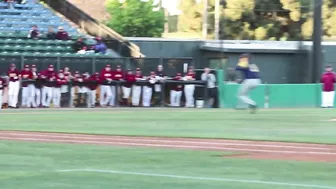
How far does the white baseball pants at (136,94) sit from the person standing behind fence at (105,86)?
1021 millimetres

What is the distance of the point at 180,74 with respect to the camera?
117 feet

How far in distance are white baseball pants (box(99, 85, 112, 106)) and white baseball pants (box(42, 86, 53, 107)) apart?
215cm

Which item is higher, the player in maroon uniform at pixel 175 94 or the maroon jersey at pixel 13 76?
the maroon jersey at pixel 13 76

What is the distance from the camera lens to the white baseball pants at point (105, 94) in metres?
33.8

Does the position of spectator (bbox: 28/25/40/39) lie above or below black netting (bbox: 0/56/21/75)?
above

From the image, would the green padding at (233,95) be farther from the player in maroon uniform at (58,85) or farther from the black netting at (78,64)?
the player in maroon uniform at (58,85)

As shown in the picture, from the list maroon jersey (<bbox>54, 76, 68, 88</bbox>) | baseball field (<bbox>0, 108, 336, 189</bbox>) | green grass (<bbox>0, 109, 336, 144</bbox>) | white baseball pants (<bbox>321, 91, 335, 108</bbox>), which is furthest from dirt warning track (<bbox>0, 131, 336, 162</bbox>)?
white baseball pants (<bbox>321, 91, 335, 108</bbox>)

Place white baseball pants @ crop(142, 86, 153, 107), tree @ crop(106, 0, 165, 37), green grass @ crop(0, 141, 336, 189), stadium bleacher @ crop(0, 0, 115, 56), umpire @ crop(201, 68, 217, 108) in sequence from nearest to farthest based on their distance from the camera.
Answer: green grass @ crop(0, 141, 336, 189) < white baseball pants @ crop(142, 86, 153, 107) < umpire @ crop(201, 68, 217, 108) < stadium bleacher @ crop(0, 0, 115, 56) < tree @ crop(106, 0, 165, 37)

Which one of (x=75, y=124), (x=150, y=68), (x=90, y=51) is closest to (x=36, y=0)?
(x=90, y=51)

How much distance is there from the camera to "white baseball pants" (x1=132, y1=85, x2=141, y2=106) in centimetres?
3438

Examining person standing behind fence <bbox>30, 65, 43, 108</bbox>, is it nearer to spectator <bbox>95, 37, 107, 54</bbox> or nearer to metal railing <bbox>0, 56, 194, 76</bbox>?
metal railing <bbox>0, 56, 194, 76</bbox>

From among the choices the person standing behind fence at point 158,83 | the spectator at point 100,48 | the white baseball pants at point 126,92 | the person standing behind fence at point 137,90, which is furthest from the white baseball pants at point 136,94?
the spectator at point 100,48

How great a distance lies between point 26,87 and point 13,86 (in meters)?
0.84

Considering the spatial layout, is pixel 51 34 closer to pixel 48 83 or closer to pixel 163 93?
pixel 48 83
